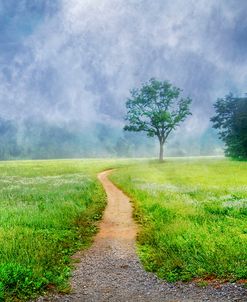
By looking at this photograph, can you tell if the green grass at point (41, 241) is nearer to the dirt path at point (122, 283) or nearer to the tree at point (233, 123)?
the dirt path at point (122, 283)

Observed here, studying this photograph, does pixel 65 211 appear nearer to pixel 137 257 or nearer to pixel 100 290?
pixel 137 257

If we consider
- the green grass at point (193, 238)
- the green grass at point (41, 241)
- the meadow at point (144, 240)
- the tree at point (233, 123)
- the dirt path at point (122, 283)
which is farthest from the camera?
the tree at point (233, 123)

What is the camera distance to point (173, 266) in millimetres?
11781

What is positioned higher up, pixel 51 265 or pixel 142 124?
pixel 142 124

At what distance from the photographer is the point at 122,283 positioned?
11.0 m

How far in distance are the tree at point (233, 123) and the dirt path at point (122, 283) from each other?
2747 inches

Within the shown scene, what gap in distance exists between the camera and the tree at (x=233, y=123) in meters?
81.4

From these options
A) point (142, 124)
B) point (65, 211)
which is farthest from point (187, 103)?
point (65, 211)

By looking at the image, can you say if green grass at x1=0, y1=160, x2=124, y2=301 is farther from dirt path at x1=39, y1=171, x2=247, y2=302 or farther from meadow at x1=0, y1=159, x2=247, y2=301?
dirt path at x1=39, y1=171, x2=247, y2=302

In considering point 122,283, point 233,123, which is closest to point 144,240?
point 122,283

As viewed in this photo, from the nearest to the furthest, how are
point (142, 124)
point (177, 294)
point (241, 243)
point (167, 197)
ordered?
point (177, 294) → point (241, 243) → point (167, 197) → point (142, 124)

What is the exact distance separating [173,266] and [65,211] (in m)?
9.30

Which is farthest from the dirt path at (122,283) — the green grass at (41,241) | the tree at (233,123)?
the tree at (233,123)

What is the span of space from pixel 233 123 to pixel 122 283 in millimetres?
76918
